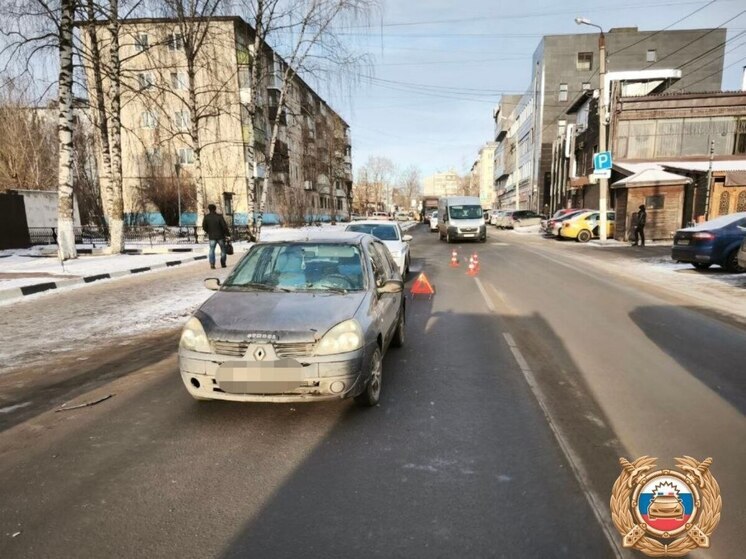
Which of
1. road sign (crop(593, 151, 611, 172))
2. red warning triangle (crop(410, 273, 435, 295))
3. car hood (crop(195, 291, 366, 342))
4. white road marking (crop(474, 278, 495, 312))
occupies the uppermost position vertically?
road sign (crop(593, 151, 611, 172))

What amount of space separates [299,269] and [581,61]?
63758 mm

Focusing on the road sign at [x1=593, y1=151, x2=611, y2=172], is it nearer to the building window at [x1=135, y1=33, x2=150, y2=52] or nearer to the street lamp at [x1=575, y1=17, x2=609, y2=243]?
the street lamp at [x1=575, y1=17, x2=609, y2=243]

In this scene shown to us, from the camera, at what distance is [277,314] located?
3.54 meters

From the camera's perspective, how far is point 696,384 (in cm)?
430

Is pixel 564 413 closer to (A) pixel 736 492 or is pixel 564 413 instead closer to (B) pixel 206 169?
(A) pixel 736 492

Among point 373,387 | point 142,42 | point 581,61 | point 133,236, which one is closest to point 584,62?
point 581,61

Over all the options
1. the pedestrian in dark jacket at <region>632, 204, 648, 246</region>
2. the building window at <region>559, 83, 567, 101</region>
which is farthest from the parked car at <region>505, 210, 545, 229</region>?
the building window at <region>559, 83, 567, 101</region>

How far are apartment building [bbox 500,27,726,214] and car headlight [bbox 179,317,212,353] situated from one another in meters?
55.3

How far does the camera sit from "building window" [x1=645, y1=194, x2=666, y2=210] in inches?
860

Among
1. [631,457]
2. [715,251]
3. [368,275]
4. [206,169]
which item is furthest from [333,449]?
[206,169]

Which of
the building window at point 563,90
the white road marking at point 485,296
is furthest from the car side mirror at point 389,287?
the building window at point 563,90

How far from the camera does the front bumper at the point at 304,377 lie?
3.31 m

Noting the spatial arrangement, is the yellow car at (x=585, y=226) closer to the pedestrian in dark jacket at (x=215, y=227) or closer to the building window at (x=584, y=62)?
the pedestrian in dark jacket at (x=215, y=227)

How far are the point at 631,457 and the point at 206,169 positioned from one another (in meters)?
41.2
